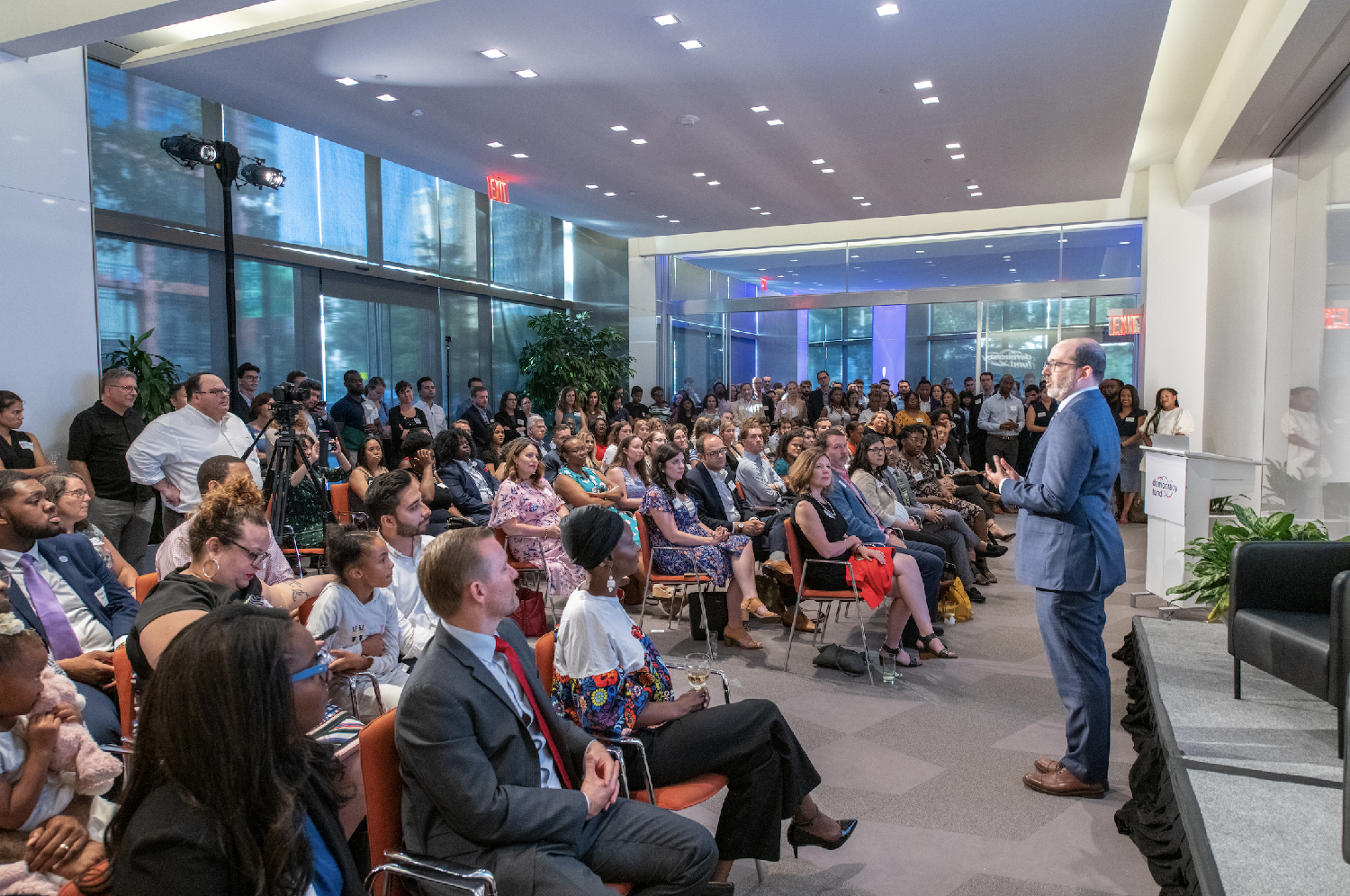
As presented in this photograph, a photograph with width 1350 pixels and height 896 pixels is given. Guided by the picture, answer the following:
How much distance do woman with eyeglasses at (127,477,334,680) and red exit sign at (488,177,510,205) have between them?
8487 millimetres

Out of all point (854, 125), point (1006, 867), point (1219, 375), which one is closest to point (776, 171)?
point (854, 125)

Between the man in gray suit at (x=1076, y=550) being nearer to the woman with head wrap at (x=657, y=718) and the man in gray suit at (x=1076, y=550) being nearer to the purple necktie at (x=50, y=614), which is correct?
the woman with head wrap at (x=657, y=718)

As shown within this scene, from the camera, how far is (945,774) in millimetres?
3646

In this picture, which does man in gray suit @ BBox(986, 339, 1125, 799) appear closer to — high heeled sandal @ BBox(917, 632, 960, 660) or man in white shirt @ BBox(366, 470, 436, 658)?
high heeled sandal @ BBox(917, 632, 960, 660)

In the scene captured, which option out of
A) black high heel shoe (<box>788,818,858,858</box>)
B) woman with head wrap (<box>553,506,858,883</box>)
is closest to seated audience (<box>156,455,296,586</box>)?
woman with head wrap (<box>553,506,858,883</box>)

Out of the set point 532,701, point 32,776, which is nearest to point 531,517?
point 532,701

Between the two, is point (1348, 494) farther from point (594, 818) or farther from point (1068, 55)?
point (594, 818)

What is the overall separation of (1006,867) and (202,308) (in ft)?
29.6

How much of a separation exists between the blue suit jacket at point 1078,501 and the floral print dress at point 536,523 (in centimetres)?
305

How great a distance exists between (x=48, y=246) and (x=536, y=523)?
148 inches

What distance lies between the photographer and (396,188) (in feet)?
37.6

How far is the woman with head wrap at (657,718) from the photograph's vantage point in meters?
2.57

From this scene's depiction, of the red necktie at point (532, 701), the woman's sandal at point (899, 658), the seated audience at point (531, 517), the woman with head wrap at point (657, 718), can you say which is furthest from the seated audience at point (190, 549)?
the woman's sandal at point (899, 658)

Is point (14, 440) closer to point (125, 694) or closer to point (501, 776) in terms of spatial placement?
point (125, 694)
